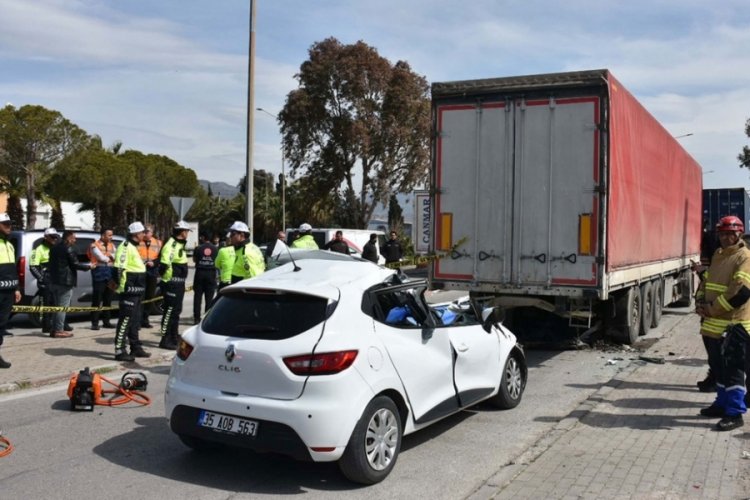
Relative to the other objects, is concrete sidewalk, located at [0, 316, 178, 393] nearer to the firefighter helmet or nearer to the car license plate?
the car license plate

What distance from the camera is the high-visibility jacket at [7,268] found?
28.6 ft

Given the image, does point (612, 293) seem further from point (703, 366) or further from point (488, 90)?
point (488, 90)

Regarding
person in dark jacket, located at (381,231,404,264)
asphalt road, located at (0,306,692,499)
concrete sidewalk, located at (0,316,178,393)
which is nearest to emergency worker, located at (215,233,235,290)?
concrete sidewalk, located at (0,316,178,393)

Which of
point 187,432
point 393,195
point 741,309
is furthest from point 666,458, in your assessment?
point 393,195

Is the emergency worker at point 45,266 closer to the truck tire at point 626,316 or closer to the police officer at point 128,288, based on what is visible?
the police officer at point 128,288

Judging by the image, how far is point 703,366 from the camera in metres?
9.45

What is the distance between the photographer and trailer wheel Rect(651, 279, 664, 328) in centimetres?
1286

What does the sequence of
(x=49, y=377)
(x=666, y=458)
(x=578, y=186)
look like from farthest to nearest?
(x=578, y=186) < (x=49, y=377) < (x=666, y=458)

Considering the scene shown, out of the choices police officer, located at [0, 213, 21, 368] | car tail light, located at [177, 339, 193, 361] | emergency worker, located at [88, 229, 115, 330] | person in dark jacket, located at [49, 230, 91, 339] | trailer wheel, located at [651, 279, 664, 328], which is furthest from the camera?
trailer wheel, located at [651, 279, 664, 328]

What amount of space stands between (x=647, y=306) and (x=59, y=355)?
9471mm

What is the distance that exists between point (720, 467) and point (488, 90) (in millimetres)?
5798

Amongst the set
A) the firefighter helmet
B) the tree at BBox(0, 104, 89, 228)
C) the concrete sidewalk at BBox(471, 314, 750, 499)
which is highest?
the tree at BBox(0, 104, 89, 228)

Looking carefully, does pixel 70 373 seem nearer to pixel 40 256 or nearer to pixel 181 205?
pixel 40 256

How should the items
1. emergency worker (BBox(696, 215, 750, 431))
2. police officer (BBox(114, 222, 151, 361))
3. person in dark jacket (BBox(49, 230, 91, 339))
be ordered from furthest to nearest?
person in dark jacket (BBox(49, 230, 91, 339))
police officer (BBox(114, 222, 151, 361))
emergency worker (BBox(696, 215, 750, 431))
